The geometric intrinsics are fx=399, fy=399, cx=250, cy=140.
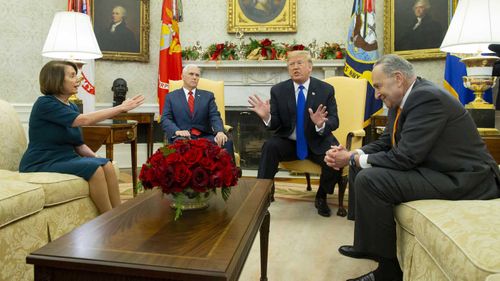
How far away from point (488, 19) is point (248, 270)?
2269 mm

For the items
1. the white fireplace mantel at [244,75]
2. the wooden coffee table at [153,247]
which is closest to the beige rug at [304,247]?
the wooden coffee table at [153,247]

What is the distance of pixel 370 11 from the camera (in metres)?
5.41

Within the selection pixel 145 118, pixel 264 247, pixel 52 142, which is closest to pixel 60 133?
pixel 52 142

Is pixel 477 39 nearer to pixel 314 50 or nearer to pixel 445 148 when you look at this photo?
pixel 445 148

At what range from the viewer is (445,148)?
1.93 meters

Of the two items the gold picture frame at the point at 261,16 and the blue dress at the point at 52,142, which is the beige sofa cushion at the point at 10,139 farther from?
the gold picture frame at the point at 261,16

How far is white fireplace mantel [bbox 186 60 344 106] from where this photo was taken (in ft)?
19.5

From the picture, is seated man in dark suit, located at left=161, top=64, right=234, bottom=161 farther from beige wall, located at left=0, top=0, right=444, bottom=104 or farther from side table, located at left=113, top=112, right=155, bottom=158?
beige wall, located at left=0, top=0, right=444, bottom=104

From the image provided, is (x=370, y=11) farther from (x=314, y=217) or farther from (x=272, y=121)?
(x=314, y=217)

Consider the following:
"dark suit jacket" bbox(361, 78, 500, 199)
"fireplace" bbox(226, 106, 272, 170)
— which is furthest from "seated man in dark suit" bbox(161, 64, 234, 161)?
"dark suit jacket" bbox(361, 78, 500, 199)

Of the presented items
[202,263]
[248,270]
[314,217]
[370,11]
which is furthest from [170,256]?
[370,11]

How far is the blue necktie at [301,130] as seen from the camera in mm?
3562

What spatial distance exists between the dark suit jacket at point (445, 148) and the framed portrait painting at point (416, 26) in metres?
3.87

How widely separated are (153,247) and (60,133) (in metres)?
1.68
